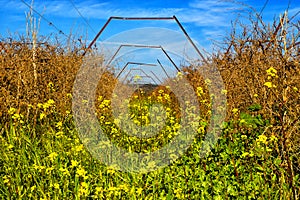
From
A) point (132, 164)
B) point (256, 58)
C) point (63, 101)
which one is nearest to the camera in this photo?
point (132, 164)

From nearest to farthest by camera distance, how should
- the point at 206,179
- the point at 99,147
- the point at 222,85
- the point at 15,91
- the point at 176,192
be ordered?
the point at 176,192, the point at 206,179, the point at 99,147, the point at 15,91, the point at 222,85

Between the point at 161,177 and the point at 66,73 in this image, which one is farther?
the point at 66,73

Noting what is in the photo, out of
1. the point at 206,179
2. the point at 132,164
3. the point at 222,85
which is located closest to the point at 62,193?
the point at 132,164

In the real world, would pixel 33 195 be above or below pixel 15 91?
below

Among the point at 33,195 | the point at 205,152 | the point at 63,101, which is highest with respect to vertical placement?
the point at 63,101

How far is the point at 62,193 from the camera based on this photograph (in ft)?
11.1

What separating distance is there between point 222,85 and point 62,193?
5.04 m

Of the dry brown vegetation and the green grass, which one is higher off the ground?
the dry brown vegetation

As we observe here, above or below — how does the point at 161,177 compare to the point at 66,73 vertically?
below

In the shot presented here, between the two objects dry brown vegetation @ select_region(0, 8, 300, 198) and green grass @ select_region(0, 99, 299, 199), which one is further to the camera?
dry brown vegetation @ select_region(0, 8, 300, 198)

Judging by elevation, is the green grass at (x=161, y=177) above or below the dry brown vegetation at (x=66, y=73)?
below

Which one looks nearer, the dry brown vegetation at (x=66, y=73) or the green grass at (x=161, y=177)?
the green grass at (x=161, y=177)

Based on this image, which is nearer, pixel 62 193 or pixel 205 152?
pixel 62 193

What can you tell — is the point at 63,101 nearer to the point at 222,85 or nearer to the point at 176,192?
the point at 222,85
